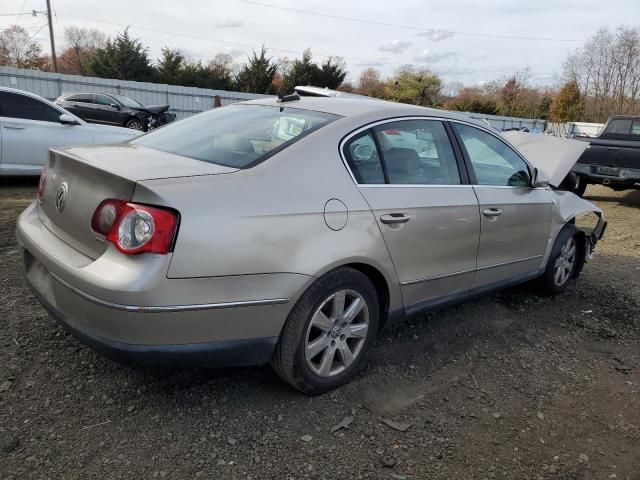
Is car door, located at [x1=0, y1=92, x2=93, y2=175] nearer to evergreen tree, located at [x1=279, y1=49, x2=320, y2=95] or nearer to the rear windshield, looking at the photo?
the rear windshield

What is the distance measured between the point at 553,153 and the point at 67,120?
640cm

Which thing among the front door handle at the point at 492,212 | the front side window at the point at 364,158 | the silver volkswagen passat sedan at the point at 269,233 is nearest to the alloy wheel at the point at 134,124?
the silver volkswagen passat sedan at the point at 269,233

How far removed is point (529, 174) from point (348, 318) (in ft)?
7.17

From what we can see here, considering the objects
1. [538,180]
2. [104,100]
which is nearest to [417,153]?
[538,180]

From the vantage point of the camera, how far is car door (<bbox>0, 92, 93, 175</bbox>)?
7.29m

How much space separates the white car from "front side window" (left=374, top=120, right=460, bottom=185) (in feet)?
16.5

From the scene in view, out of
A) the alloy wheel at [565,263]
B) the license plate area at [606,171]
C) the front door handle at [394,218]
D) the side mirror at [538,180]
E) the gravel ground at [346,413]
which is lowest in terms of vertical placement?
the gravel ground at [346,413]

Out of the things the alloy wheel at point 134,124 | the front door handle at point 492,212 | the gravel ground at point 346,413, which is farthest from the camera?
the alloy wheel at point 134,124

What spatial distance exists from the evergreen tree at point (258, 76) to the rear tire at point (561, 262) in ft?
112

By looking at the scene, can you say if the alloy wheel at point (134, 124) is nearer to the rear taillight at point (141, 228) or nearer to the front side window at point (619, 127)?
the front side window at point (619, 127)

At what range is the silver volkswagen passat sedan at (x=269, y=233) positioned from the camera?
7.36 feet

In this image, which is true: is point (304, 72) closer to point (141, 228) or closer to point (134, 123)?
point (134, 123)

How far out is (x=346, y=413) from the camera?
2.76 metres

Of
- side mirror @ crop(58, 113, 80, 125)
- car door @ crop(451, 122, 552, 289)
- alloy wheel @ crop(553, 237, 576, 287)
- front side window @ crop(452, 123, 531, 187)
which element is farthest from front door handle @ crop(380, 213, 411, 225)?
side mirror @ crop(58, 113, 80, 125)
